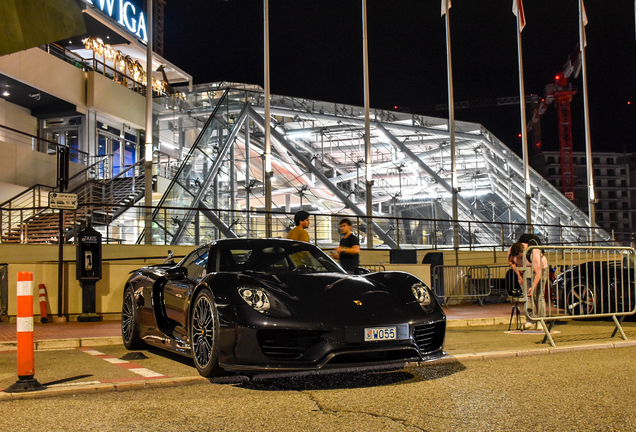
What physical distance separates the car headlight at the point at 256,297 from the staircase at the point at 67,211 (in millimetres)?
12323

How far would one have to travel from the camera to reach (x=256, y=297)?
211 inches

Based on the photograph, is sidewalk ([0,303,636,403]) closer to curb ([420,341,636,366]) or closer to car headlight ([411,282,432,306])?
curb ([420,341,636,366])

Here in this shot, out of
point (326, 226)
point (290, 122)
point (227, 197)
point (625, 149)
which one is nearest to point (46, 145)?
point (227, 197)

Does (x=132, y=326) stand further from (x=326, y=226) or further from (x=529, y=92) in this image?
(x=529, y=92)

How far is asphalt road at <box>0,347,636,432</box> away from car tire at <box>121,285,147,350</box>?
8.12 ft

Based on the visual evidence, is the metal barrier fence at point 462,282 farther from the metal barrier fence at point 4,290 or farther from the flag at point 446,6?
the flag at point 446,6

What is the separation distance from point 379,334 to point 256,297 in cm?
106

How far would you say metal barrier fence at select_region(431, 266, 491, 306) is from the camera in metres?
16.0

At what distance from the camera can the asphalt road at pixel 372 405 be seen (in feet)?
13.1

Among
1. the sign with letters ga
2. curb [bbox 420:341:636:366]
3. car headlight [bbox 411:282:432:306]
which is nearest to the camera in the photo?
car headlight [bbox 411:282:432:306]

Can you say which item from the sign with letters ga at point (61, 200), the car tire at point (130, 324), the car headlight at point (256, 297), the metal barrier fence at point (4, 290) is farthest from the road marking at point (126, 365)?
the metal barrier fence at point (4, 290)

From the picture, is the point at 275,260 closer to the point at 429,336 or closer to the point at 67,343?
the point at 429,336

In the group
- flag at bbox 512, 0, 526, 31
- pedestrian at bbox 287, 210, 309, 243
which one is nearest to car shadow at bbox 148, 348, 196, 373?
pedestrian at bbox 287, 210, 309, 243

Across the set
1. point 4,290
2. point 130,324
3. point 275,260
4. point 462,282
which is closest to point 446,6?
point 462,282
